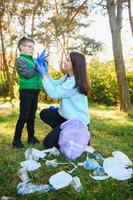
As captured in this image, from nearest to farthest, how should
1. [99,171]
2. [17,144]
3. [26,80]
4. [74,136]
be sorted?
[99,171] < [74,136] < [26,80] < [17,144]

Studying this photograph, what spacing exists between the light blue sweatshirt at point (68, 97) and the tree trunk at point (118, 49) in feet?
23.2

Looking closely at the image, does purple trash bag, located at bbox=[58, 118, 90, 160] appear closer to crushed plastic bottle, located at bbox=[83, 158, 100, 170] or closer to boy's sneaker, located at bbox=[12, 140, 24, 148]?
crushed plastic bottle, located at bbox=[83, 158, 100, 170]

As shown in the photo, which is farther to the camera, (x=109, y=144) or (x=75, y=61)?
(x=109, y=144)

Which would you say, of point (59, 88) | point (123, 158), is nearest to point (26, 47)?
point (59, 88)

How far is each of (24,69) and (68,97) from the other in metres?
0.70

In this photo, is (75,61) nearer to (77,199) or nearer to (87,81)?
(87,81)

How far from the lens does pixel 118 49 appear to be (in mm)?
13266

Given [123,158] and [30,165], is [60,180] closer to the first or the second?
[30,165]

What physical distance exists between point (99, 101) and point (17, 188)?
14.6 meters

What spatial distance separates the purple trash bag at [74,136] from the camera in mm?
5680

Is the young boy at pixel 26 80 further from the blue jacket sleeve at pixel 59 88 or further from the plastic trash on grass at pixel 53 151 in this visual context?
the plastic trash on grass at pixel 53 151

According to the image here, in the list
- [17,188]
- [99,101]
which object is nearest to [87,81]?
[17,188]

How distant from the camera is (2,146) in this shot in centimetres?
631

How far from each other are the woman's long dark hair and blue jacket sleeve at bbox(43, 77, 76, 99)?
8 cm
